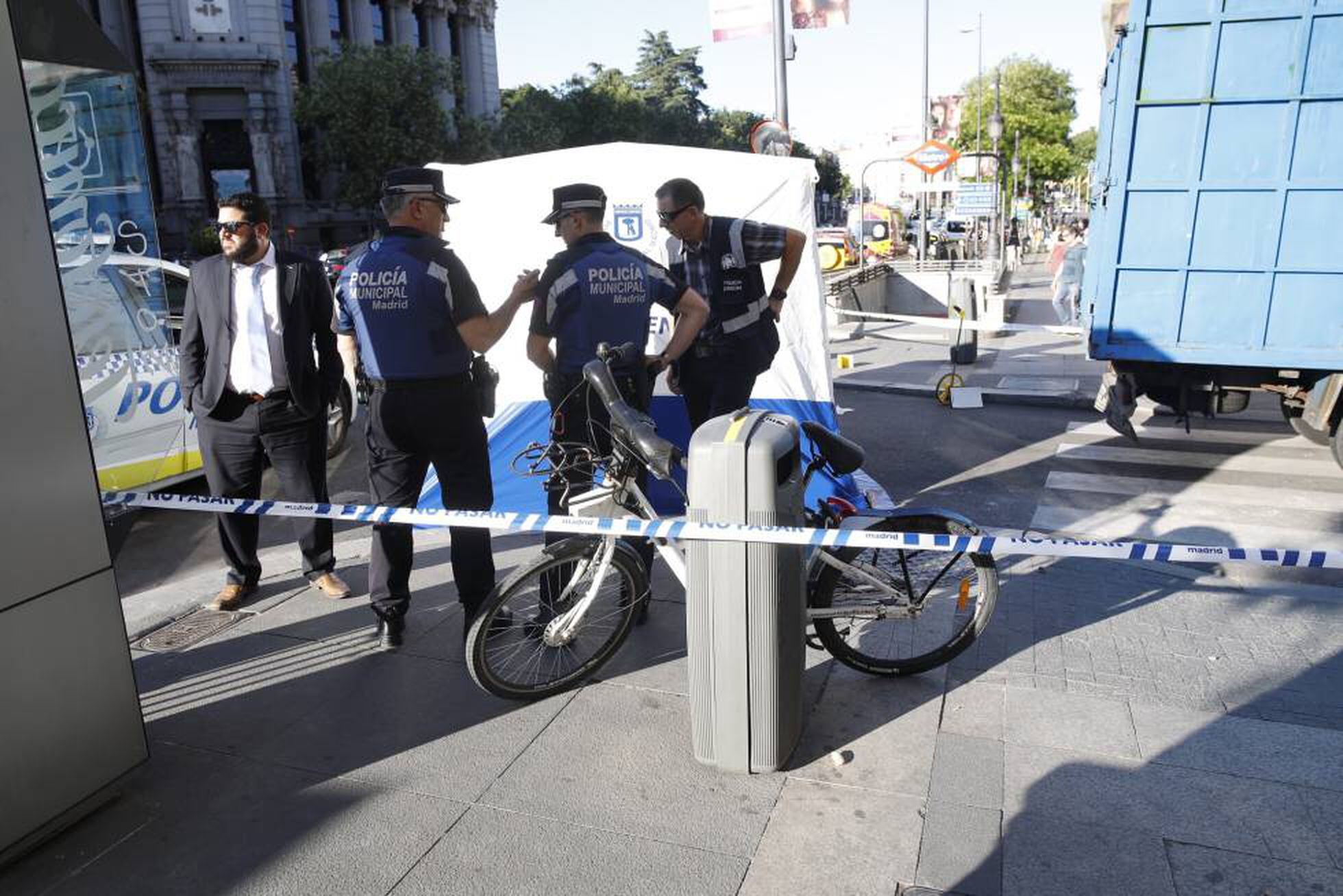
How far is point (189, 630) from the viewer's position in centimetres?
475

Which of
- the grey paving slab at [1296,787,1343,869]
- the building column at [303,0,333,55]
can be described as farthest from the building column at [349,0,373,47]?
the grey paving slab at [1296,787,1343,869]

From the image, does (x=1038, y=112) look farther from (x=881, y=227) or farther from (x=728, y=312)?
(x=728, y=312)

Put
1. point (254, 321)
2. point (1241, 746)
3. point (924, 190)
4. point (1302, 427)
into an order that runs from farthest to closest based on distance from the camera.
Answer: point (924, 190), point (1302, 427), point (254, 321), point (1241, 746)

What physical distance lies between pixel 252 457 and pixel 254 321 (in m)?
0.67

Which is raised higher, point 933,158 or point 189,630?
point 933,158

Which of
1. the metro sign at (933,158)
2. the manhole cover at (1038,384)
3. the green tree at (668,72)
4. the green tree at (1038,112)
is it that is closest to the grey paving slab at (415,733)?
the manhole cover at (1038,384)

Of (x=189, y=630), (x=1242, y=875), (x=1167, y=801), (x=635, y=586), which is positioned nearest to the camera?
(x=1242, y=875)

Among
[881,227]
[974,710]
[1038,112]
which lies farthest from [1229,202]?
[1038,112]

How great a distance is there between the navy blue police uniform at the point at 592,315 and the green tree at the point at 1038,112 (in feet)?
167

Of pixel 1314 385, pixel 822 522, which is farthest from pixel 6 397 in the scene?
pixel 1314 385

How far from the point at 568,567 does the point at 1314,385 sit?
584 cm

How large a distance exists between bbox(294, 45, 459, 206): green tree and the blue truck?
40431mm

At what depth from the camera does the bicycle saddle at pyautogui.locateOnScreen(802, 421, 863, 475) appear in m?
3.82

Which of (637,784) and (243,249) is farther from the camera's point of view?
(243,249)
